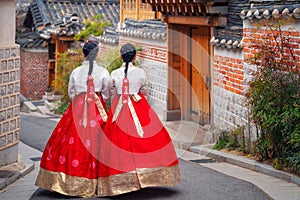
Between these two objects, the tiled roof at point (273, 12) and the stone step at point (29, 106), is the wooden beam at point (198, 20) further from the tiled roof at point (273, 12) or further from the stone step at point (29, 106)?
the stone step at point (29, 106)

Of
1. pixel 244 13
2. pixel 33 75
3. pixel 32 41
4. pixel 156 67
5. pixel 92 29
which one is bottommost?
pixel 33 75

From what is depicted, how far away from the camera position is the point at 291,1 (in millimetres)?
9867

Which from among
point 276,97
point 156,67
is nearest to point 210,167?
point 276,97

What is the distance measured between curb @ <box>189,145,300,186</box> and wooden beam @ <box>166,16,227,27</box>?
8.95 ft

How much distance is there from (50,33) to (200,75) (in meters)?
11.9

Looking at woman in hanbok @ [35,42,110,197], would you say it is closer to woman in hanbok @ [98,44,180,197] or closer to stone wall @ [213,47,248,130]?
woman in hanbok @ [98,44,180,197]

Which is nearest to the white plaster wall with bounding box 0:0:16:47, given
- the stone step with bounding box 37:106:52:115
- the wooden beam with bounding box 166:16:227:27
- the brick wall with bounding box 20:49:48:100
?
the wooden beam with bounding box 166:16:227:27

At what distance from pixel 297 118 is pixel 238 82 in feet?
10.1

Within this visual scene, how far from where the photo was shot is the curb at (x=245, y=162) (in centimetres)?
907

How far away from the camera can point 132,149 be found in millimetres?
8094

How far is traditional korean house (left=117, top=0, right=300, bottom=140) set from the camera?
37.8 feet

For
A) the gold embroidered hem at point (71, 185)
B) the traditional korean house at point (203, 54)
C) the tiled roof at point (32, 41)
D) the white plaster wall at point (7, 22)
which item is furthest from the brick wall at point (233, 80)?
the tiled roof at point (32, 41)

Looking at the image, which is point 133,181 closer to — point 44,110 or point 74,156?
point 74,156

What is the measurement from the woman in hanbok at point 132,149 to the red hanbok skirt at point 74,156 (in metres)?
0.13
